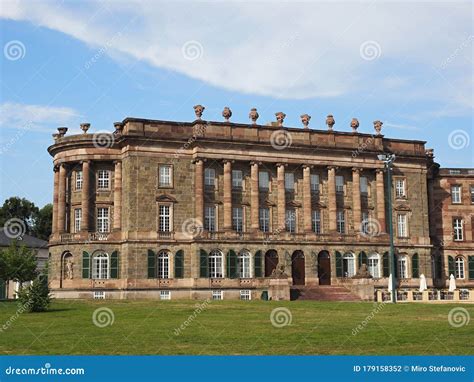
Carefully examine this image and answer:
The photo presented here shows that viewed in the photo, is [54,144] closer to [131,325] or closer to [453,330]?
[131,325]

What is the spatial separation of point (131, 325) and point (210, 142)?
31.1 meters

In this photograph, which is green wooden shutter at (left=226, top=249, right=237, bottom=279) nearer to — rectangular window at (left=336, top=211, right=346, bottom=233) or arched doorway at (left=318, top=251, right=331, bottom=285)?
arched doorway at (left=318, top=251, right=331, bottom=285)

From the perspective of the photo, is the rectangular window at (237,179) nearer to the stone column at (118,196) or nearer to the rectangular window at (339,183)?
the rectangular window at (339,183)

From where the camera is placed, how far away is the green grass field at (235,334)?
18297mm

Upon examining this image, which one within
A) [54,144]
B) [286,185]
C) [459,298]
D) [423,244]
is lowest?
[459,298]

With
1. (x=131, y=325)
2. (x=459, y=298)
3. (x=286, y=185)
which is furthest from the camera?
(x=286, y=185)

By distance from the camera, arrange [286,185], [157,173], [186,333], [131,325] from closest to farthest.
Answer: [186,333], [131,325], [157,173], [286,185]

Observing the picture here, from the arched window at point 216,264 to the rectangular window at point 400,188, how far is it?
17.8m

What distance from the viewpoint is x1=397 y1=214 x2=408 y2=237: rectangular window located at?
6207 centimetres

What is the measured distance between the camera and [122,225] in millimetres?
55188

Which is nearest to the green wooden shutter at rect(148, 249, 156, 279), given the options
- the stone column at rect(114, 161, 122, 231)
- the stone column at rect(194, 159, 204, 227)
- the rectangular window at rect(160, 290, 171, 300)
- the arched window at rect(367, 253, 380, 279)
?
the rectangular window at rect(160, 290, 171, 300)

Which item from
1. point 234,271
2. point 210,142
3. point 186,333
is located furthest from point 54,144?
point 186,333

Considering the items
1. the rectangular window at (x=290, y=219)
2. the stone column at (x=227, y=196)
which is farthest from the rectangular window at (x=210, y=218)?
the rectangular window at (x=290, y=219)

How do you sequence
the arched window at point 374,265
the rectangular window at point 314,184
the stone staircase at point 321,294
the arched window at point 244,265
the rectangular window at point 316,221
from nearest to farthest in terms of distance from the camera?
the stone staircase at point 321,294 < the arched window at point 244,265 < the rectangular window at point 316,221 < the arched window at point 374,265 < the rectangular window at point 314,184
